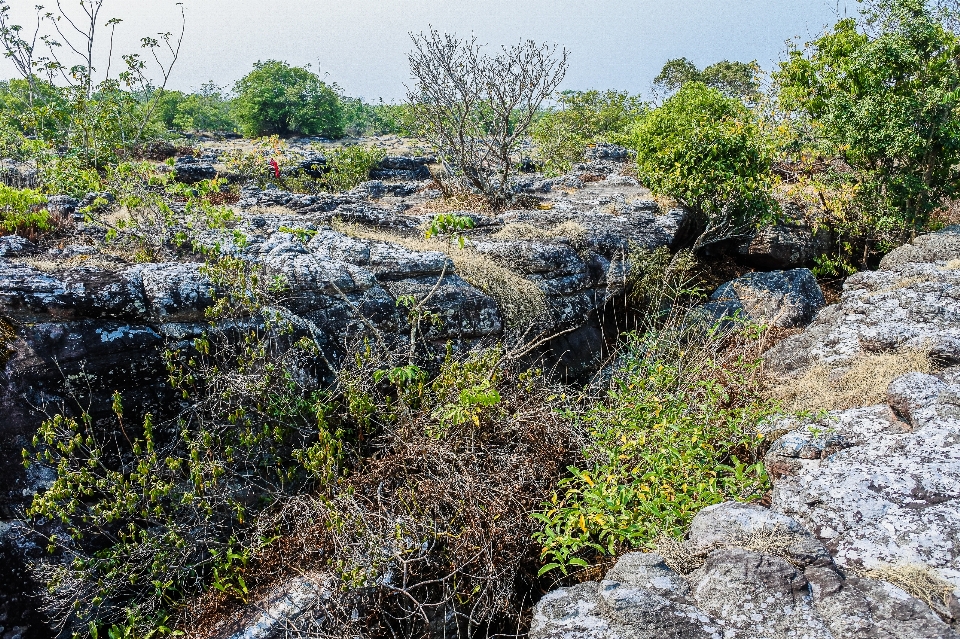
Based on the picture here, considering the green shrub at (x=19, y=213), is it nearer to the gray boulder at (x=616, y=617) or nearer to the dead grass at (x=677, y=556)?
the gray boulder at (x=616, y=617)

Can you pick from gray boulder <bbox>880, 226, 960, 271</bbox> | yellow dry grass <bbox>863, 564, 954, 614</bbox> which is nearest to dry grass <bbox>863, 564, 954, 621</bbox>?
yellow dry grass <bbox>863, 564, 954, 614</bbox>

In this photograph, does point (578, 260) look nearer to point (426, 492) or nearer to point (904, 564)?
point (426, 492)

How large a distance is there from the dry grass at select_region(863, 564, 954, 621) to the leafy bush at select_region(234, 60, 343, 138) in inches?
1519

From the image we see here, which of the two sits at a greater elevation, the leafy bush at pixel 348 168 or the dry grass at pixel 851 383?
the leafy bush at pixel 348 168

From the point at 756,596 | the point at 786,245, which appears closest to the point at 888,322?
the point at 786,245

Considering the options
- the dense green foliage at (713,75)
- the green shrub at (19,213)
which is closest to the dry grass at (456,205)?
the green shrub at (19,213)

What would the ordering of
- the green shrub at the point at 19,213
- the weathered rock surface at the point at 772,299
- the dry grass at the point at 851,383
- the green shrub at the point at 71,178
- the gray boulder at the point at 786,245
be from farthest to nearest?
the gray boulder at the point at 786,245
the weathered rock surface at the point at 772,299
the green shrub at the point at 71,178
the green shrub at the point at 19,213
the dry grass at the point at 851,383

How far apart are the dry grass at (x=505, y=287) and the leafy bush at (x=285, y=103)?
1311 inches

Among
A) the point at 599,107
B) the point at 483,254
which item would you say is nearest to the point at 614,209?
the point at 483,254

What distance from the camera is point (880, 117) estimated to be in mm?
8742

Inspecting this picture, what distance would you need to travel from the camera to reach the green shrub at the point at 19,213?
5848 mm

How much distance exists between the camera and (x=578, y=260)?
782 centimetres

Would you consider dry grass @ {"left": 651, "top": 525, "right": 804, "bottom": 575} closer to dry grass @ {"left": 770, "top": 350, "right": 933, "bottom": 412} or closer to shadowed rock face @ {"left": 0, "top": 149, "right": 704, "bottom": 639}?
dry grass @ {"left": 770, "top": 350, "right": 933, "bottom": 412}

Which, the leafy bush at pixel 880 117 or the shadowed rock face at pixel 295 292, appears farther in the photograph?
the leafy bush at pixel 880 117
